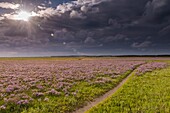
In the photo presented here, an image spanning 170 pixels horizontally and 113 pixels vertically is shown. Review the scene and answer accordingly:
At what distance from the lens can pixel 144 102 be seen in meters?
15.3

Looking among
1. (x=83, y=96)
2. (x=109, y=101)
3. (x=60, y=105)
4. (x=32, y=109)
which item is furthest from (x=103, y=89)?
(x=32, y=109)

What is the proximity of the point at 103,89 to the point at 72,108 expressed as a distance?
8.15m

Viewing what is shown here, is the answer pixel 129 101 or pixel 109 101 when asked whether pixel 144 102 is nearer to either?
pixel 129 101

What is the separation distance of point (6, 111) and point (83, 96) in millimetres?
7149

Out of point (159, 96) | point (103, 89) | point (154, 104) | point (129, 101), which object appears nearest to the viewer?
point (154, 104)

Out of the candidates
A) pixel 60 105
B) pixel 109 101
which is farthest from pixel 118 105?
pixel 60 105

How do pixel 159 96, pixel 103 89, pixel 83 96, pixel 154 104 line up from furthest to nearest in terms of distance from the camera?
pixel 103 89, pixel 83 96, pixel 159 96, pixel 154 104

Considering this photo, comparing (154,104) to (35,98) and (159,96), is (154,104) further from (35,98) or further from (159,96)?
(35,98)

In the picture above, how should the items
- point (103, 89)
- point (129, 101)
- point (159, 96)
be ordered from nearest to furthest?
point (129, 101), point (159, 96), point (103, 89)

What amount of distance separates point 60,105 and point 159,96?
8633 millimetres

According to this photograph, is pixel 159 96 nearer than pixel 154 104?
No

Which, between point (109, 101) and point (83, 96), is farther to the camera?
point (83, 96)

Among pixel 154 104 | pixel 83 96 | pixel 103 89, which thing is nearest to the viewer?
pixel 154 104

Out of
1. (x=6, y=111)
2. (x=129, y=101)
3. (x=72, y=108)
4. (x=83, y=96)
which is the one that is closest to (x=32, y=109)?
(x=6, y=111)
